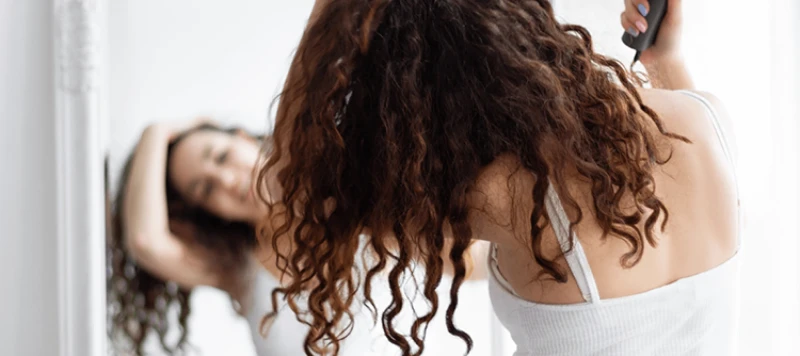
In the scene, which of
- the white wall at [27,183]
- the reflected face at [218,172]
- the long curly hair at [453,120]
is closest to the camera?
the long curly hair at [453,120]

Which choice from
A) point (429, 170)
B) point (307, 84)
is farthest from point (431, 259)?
point (307, 84)

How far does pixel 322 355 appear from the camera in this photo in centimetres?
105

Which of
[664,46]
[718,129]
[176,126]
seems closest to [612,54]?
[664,46]

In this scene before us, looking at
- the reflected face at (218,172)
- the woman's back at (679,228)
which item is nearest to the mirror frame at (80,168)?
the reflected face at (218,172)

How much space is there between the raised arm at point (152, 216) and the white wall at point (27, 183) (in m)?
0.10

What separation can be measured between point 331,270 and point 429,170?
0.21 meters

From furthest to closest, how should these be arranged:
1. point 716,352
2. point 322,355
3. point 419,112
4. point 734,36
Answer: point 734,36
point 322,355
point 716,352
point 419,112

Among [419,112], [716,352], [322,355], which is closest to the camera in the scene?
[419,112]

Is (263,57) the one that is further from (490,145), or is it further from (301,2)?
(490,145)

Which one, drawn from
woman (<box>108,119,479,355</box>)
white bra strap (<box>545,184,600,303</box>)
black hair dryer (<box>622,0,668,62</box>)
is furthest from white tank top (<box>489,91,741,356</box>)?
woman (<box>108,119,479,355</box>)

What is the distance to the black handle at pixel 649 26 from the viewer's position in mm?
1027

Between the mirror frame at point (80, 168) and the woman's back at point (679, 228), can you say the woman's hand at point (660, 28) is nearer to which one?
the woman's back at point (679, 228)

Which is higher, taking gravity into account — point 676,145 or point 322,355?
point 676,145

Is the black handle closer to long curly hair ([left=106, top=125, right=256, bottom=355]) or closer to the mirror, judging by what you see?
the mirror
